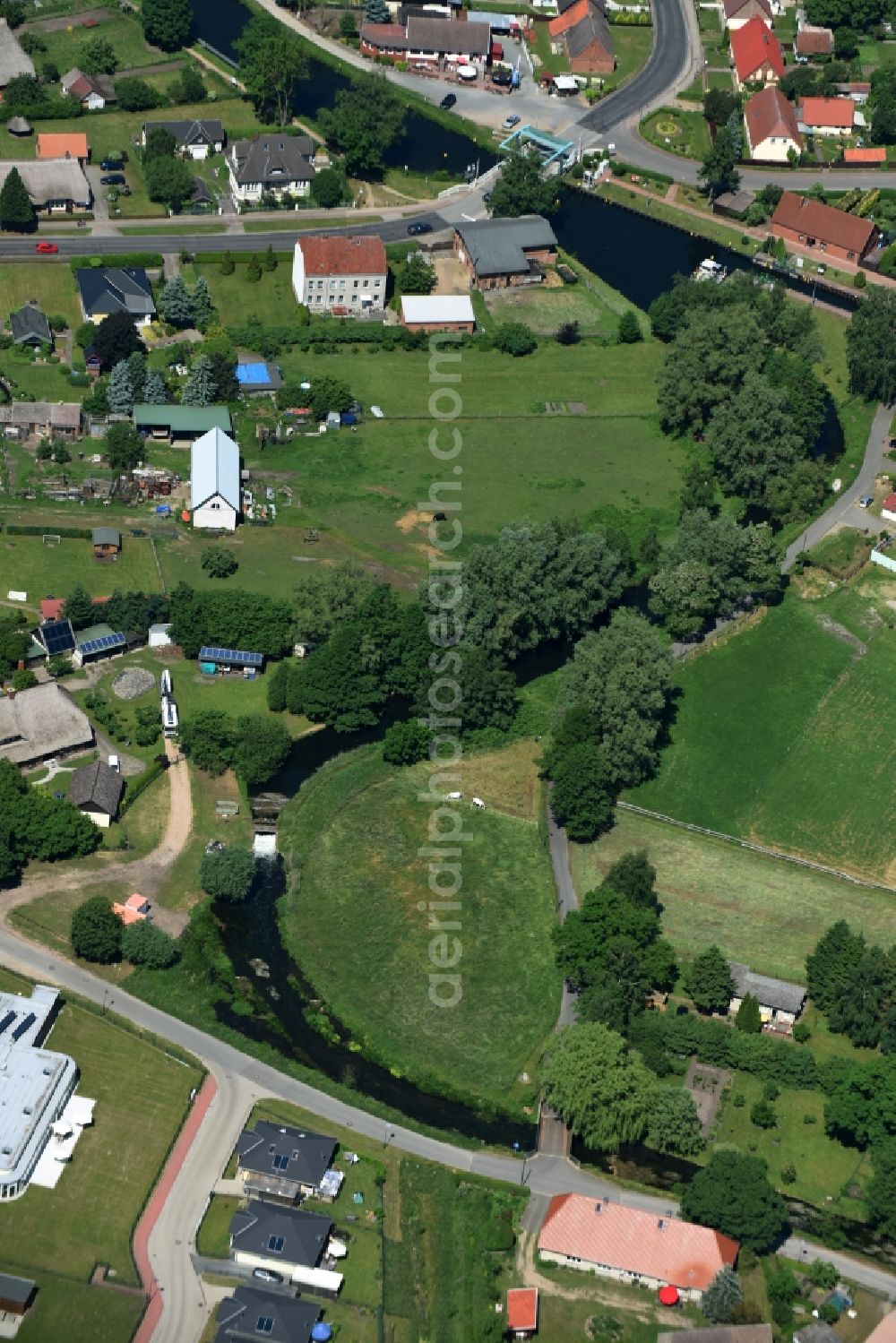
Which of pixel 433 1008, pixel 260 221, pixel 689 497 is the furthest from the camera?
pixel 260 221

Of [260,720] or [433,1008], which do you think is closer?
[433,1008]

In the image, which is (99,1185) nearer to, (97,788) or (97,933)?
(97,933)

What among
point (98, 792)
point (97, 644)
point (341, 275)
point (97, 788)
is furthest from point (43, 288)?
point (98, 792)

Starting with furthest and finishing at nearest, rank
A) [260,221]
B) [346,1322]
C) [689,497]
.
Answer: [260,221], [689,497], [346,1322]

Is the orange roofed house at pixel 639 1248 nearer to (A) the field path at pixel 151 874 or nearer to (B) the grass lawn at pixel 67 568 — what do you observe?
(A) the field path at pixel 151 874

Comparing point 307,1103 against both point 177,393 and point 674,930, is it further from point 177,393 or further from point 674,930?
point 177,393

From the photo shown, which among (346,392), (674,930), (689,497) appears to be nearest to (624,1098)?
(674,930)
